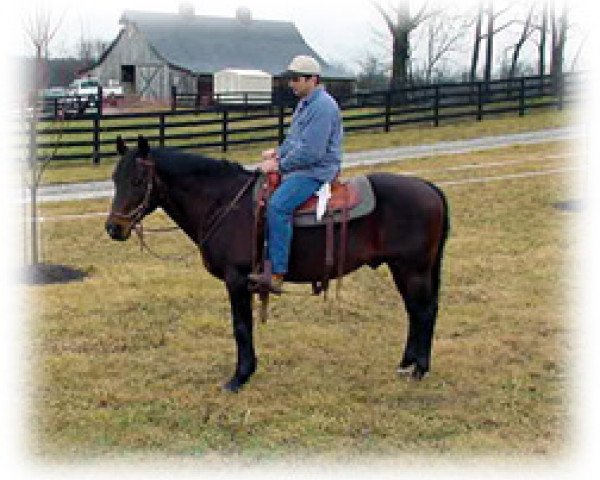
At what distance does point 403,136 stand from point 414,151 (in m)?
2.76

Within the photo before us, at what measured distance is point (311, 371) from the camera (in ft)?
22.0

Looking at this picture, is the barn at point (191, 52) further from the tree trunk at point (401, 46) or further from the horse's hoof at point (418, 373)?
the horse's hoof at point (418, 373)

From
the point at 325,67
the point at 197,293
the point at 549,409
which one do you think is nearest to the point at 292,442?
the point at 549,409

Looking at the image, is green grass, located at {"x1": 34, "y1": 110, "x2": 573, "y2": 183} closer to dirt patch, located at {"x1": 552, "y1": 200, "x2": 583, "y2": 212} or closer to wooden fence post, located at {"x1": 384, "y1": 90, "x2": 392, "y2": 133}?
wooden fence post, located at {"x1": 384, "y1": 90, "x2": 392, "y2": 133}

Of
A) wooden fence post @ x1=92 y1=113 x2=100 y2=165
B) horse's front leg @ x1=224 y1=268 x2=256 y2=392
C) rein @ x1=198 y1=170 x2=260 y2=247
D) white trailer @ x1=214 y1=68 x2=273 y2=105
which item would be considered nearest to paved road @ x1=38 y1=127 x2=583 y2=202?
wooden fence post @ x1=92 y1=113 x2=100 y2=165

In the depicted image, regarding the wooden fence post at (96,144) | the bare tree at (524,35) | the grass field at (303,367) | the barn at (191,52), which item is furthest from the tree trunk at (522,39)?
the grass field at (303,367)

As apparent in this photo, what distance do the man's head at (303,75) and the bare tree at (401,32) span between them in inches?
892

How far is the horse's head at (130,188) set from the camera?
20.7 feet

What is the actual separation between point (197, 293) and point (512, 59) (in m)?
36.9

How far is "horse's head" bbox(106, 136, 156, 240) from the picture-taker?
630 cm

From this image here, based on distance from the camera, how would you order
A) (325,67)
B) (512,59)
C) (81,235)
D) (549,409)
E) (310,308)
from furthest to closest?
1. (325,67)
2. (512,59)
3. (81,235)
4. (310,308)
5. (549,409)

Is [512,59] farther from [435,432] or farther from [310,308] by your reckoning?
[435,432]

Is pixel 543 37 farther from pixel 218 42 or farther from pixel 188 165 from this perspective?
pixel 188 165

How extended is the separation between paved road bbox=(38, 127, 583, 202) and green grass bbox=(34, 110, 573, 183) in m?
0.67
